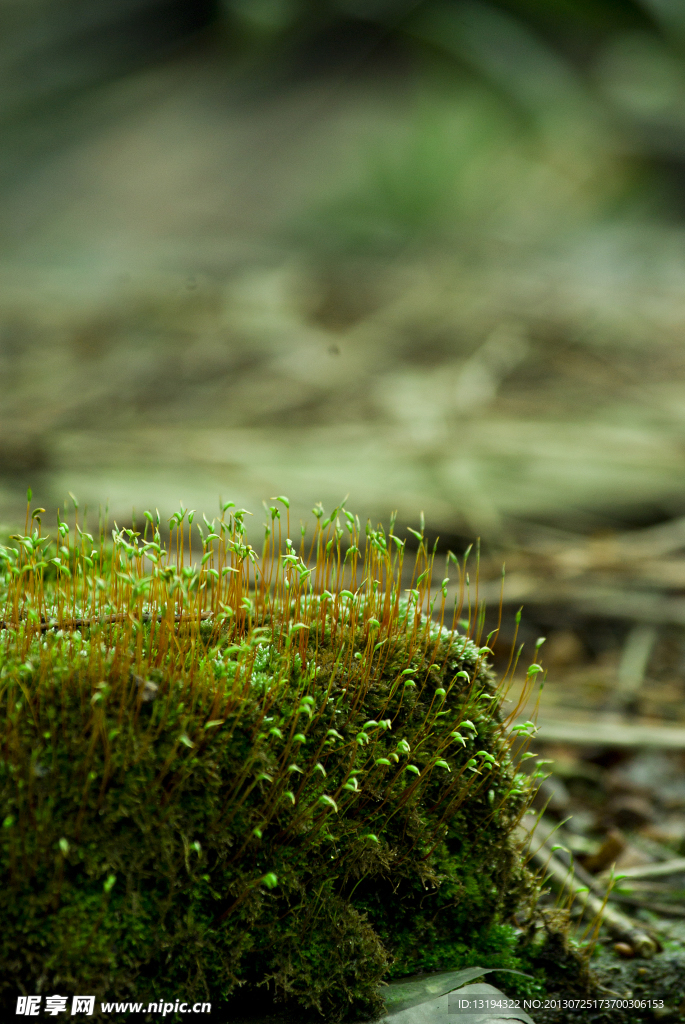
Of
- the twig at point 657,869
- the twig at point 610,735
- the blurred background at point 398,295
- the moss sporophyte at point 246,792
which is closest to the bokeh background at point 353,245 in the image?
the blurred background at point 398,295

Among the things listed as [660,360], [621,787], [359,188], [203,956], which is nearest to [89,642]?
[203,956]

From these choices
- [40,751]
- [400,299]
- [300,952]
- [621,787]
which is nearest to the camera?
[40,751]

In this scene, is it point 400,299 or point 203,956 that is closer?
point 203,956

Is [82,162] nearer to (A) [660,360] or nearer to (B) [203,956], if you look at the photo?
(A) [660,360]

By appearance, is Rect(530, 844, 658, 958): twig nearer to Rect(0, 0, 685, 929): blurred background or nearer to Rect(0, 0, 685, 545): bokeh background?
Rect(0, 0, 685, 929): blurred background

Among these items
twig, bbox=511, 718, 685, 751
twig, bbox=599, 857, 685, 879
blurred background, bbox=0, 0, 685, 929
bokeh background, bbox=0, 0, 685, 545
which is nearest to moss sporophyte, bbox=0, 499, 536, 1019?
twig, bbox=599, 857, 685, 879

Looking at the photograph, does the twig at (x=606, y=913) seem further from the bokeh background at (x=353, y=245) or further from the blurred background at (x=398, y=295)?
the bokeh background at (x=353, y=245)
